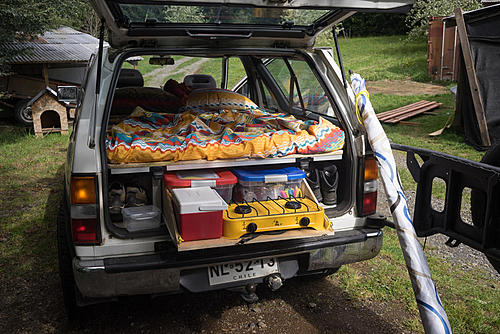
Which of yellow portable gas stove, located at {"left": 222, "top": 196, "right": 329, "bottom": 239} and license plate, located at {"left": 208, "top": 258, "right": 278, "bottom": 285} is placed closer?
yellow portable gas stove, located at {"left": 222, "top": 196, "right": 329, "bottom": 239}

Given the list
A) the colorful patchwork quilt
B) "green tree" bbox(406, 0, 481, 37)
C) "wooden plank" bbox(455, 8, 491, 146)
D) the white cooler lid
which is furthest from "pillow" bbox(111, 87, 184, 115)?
"green tree" bbox(406, 0, 481, 37)

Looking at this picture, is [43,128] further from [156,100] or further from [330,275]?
[330,275]

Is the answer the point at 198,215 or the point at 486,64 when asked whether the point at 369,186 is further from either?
the point at 486,64

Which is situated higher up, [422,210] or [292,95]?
[292,95]

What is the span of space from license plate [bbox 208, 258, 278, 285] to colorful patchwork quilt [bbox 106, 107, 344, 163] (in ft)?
2.20

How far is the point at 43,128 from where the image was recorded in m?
9.92

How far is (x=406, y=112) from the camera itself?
1089 cm

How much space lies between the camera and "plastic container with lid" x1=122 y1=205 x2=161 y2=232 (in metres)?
2.76

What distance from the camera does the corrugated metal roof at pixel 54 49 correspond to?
35.0 feet

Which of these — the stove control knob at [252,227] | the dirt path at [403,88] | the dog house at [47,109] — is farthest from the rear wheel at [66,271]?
the dirt path at [403,88]

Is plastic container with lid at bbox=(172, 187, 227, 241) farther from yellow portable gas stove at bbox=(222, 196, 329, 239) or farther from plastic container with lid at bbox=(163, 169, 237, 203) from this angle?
plastic container with lid at bbox=(163, 169, 237, 203)

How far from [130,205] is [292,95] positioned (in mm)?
2157

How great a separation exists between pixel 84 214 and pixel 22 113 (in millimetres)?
9570

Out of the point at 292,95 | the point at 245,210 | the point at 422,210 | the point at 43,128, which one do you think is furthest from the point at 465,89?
the point at 43,128
